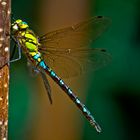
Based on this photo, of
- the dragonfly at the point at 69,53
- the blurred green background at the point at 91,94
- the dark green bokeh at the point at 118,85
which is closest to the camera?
the dragonfly at the point at 69,53

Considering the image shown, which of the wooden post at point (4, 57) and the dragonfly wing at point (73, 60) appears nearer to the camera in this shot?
the wooden post at point (4, 57)

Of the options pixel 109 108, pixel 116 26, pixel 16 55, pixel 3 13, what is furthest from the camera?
pixel 116 26

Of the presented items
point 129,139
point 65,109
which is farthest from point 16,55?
point 129,139

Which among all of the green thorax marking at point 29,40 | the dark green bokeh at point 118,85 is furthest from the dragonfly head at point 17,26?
the dark green bokeh at point 118,85

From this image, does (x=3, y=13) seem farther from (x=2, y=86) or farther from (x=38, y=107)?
(x=38, y=107)

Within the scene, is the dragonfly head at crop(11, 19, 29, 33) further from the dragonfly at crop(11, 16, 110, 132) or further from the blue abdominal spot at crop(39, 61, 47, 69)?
the blue abdominal spot at crop(39, 61, 47, 69)

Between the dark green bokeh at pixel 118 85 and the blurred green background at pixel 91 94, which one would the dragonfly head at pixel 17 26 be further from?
the dark green bokeh at pixel 118 85

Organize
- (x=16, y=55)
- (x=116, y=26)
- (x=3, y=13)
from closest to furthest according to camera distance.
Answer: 1. (x=3, y=13)
2. (x=16, y=55)
3. (x=116, y=26)

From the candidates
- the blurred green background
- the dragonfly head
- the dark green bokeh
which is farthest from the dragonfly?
the dark green bokeh
